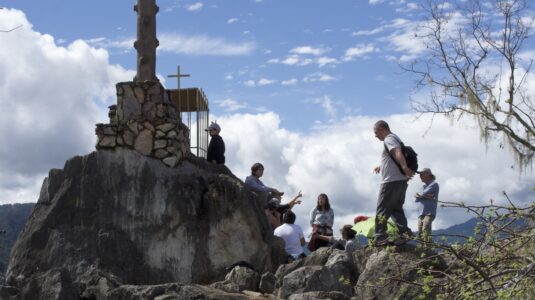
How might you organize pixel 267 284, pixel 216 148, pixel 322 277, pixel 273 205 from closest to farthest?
pixel 322 277 → pixel 267 284 → pixel 273 205 → pixel 216 148

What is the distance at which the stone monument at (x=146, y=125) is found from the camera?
602 inches

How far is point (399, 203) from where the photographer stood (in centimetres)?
1075

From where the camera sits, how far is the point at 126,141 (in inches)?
601

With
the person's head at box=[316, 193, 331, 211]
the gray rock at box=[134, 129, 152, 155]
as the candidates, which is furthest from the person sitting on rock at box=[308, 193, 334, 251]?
the gray rock at box=[134, 129, 152, 155]

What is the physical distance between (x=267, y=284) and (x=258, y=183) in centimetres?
421

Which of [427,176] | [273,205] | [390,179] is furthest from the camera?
[273,205]

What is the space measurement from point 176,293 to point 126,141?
6265mm

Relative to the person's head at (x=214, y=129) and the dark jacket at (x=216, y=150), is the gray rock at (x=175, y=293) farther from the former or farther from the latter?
the dark jacket at (x=216, y=150)

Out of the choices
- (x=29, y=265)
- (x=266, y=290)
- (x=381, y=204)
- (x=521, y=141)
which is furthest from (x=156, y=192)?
(x=521, y=141)

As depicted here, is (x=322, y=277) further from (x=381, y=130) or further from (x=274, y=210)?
(x=274, y=210)

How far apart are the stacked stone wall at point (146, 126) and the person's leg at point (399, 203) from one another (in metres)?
5.72

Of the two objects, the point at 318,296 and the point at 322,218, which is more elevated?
the point at 322,218

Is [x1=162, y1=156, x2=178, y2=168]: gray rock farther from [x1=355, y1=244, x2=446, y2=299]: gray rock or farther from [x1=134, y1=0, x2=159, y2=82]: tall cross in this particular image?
[x1=355, y1=244, x2=446, y2=299]: gray rock

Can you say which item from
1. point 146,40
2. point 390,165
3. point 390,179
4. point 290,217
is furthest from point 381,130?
point 146,40
